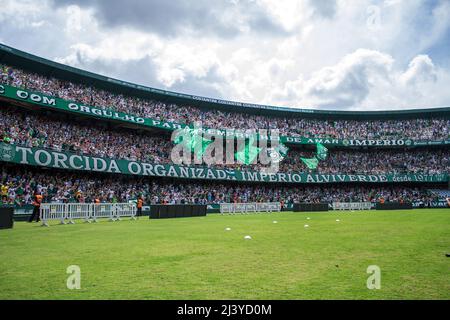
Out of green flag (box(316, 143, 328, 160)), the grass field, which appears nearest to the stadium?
the grass field

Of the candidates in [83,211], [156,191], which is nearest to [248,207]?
[156,191]

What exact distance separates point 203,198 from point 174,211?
15356 millimetres

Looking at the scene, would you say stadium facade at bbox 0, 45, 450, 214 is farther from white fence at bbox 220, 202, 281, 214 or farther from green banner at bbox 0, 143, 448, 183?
white fence at bbox 220, 202, 281, 214

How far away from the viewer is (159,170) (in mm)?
41438

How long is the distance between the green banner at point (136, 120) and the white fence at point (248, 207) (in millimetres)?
10190

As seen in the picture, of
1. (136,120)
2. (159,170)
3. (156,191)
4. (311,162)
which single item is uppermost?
(136,120)

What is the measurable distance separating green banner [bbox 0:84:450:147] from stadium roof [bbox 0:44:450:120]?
4673mm

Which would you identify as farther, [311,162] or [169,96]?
[311,162]

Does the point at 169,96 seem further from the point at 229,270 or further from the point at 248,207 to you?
the point at 229,270

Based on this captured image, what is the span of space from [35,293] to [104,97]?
3929 centimetres

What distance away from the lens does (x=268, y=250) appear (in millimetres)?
9766

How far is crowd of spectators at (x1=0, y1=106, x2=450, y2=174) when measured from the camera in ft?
108

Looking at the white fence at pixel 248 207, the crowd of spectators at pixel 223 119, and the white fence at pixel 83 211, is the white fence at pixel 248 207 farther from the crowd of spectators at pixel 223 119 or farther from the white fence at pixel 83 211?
the crowd of spectators at pixel 223 119
